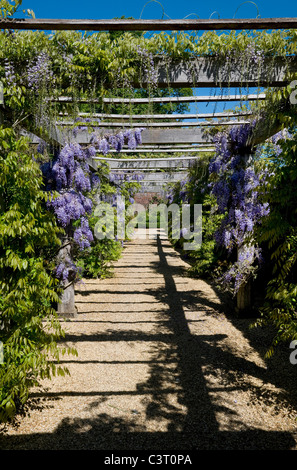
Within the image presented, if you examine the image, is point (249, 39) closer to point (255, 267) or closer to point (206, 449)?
point (255, 267)

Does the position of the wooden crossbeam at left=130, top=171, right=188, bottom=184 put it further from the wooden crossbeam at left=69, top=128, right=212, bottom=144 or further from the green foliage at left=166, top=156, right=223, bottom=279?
the wooden crossbeam at left=69, top=128, right=212, bottom=144

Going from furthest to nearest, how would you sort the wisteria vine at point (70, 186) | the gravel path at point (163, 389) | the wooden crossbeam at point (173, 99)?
the wisteria vine at point (70, 186) < the wooden crossbeam at point (173, 99) < the gravel path at point (163, 389)

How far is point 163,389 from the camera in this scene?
336 cm

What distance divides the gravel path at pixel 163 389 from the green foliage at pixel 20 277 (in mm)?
582

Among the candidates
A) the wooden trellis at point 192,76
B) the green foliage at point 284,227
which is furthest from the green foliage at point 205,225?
the green foliage at point 284,227

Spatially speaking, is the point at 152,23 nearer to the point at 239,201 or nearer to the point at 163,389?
the point at 163,389

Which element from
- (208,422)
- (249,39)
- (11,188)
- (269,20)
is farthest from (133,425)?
(249,39)

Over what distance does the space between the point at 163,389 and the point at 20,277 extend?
178cm

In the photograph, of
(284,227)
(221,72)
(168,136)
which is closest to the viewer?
(284,227)

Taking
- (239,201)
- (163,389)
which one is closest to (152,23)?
(163,389)

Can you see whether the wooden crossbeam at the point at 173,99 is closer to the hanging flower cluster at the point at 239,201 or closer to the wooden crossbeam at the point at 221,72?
the wooden crossbeam at the point at 221,72

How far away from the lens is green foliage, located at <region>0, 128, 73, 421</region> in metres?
2.41

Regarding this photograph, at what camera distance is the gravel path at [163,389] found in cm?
264

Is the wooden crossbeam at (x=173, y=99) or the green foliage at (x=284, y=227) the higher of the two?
the wooden crossbeam at (x=173, y=99)
